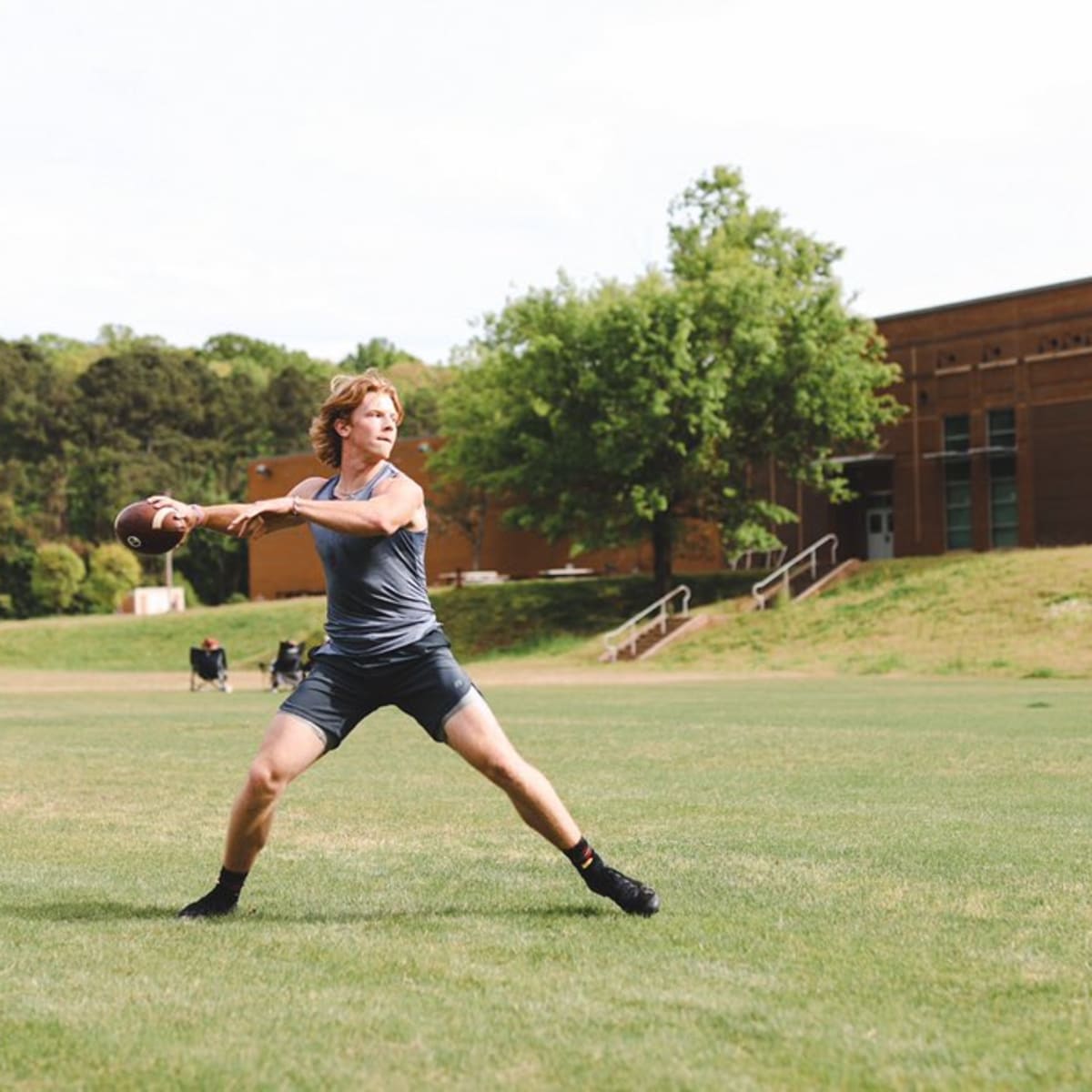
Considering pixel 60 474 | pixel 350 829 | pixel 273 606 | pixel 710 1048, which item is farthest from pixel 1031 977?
pixel 60 474

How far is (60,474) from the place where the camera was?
3812 inches

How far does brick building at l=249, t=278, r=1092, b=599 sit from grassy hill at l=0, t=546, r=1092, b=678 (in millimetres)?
2607

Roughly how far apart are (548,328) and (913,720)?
116 feet

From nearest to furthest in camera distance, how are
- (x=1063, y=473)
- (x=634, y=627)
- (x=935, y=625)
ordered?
(x=935, y=625) → (x=634, y=627) → (x=1063, y=473)

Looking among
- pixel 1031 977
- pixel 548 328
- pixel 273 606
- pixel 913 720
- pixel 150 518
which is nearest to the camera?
pixel 1031 977

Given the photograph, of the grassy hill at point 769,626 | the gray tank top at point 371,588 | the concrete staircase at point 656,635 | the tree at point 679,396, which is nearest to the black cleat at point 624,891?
the gray tank top at point 371,588

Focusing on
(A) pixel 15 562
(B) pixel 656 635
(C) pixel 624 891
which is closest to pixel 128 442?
(A) pixel 15 562

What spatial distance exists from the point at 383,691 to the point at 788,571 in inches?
1954

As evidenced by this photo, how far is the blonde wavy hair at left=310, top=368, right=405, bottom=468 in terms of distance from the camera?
6.92 metres

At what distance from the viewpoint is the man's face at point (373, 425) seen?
6.91m

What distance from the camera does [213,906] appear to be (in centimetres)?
696

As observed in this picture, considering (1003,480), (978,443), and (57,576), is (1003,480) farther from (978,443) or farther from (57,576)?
(57,576)

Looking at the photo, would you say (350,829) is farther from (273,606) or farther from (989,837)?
(273,606)

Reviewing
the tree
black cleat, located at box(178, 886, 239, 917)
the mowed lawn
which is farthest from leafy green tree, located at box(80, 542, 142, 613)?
black cleat, located at box(178, 886, 239, 917)
